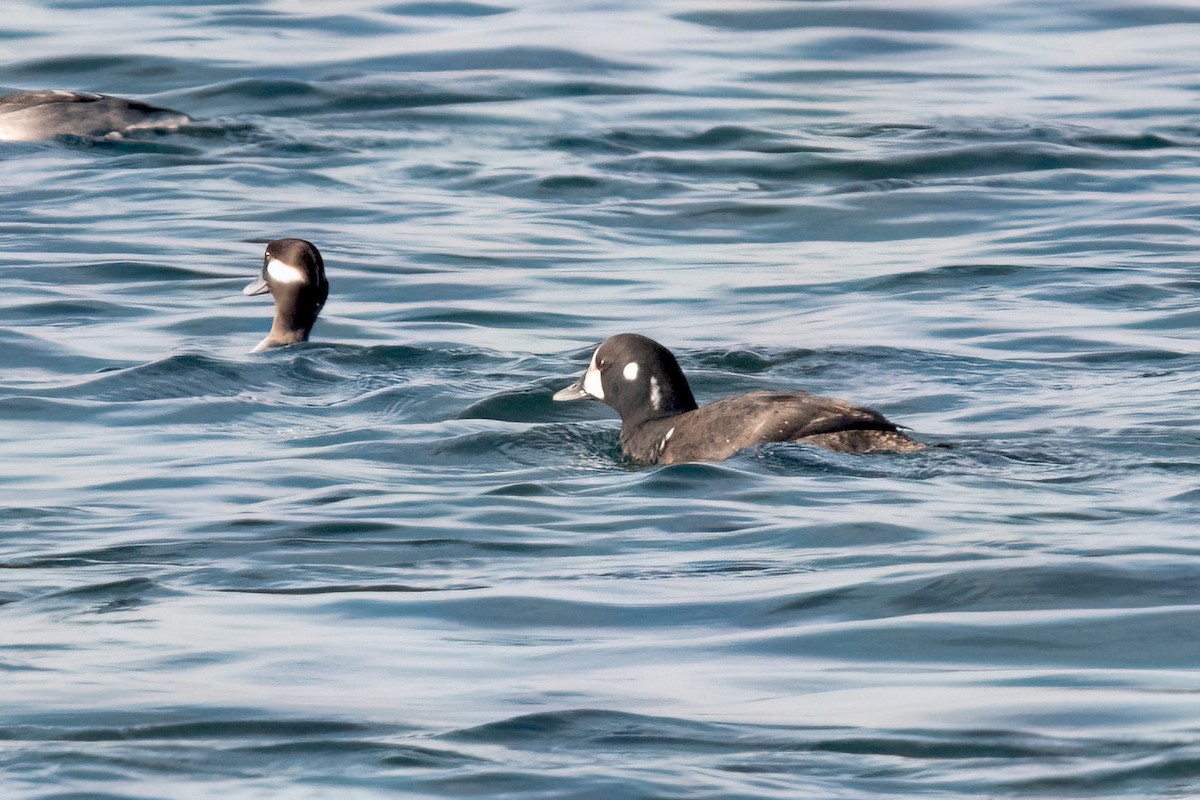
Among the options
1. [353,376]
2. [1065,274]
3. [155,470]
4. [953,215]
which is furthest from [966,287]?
[155,470]

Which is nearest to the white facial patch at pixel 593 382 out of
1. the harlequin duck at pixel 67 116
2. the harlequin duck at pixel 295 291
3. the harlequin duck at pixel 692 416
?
the harlequin duck at pixel 692 416

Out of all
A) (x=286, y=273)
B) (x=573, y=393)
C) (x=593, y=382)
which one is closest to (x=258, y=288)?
(x=286, y=273)

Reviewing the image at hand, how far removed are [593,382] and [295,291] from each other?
2895 millimetres

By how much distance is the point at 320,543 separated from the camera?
851cm

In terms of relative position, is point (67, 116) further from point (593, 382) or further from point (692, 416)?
point (692, 416)

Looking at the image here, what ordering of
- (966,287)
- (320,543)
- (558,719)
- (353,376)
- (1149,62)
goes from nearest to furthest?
1. (558,719)
2. (320,543)
3. (353,376)
4. (966,287)
5. (1149,62)

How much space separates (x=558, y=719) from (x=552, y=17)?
22229 millimetres

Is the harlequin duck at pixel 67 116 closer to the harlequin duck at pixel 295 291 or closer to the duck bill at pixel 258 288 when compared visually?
the duck bill at pixel 258 288

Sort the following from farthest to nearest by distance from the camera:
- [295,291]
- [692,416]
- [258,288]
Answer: [258,288]
[295,291]
[692,416]

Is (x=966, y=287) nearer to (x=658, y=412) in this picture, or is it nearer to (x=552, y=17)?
(x=658, y=412)

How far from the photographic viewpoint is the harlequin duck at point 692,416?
9.78 metres

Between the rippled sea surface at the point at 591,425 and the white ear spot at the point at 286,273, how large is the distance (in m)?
0.38

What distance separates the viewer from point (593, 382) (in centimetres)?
1112

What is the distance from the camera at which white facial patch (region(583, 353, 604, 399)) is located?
1107 centimetres
